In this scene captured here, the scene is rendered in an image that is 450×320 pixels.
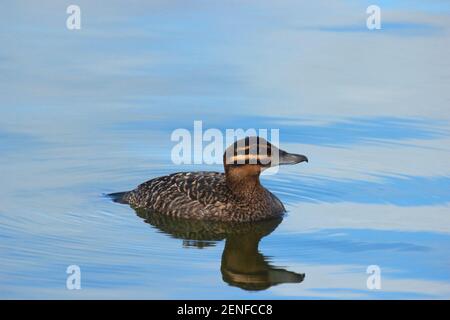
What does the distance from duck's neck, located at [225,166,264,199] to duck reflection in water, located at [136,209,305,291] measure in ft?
1.26

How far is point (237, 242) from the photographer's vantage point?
49.3ft

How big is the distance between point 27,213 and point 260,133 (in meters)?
4.17

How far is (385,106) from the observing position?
19.7 meters

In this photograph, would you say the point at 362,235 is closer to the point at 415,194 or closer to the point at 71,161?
the point at 415,194

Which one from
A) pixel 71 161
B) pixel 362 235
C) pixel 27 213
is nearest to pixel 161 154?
pixel 71 161

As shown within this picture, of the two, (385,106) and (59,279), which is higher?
(385,106)

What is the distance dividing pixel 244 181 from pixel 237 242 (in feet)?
3.72

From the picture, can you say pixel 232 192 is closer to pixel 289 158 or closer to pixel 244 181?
pixel 244 181

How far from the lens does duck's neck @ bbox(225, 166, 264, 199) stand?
15805 millimetres

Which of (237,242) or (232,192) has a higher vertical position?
(232,192)

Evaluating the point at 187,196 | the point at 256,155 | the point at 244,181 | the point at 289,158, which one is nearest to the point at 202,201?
the point at 187,196

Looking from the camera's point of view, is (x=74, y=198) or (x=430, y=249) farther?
(x=74, y=198)

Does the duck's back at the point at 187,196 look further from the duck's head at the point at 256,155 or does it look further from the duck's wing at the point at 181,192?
the duck's head at the point at 256,155

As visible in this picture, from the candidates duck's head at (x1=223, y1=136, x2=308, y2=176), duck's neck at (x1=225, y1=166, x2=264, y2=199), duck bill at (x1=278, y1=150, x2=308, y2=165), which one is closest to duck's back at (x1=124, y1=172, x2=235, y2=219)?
duck's neck at (x1=225, y1=166, x2=264, y2=199)
